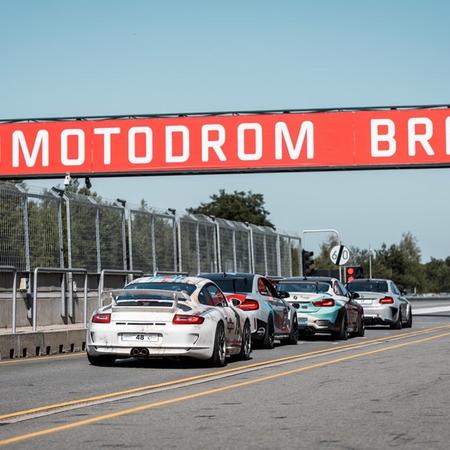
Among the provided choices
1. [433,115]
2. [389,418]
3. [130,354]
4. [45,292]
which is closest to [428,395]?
[389,418]

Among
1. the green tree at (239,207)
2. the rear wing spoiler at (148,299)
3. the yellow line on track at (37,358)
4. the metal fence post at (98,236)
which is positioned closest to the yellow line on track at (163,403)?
the rear wing spoiler at (148,299)

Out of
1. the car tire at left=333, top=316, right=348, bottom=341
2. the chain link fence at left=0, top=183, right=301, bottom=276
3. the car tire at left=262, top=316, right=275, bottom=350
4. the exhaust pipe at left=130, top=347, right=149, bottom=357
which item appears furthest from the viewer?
the car tire at left=333, top=316, right=348, bottom=341

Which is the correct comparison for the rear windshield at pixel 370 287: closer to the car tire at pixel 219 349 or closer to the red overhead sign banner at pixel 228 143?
the red overhead sign banner at pixel 228 143

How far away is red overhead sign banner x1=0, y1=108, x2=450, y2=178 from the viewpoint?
113 feet

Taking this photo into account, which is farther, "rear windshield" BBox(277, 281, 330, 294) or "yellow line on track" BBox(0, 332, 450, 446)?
"rear windshield" BBox(277, 281, 330, 294)

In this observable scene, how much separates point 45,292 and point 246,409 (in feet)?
43.8

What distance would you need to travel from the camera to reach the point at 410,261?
635ft

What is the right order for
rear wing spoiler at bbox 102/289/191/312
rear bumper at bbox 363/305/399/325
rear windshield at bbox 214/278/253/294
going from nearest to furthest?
rear wing spoiler at bbox 102/289/191/312 < rear windshield at bbox 214/278/253/294 < rear bumper at bbox 363/305/399/325

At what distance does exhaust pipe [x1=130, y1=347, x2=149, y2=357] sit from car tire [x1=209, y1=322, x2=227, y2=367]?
977 mm

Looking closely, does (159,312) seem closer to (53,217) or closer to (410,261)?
(53,217)

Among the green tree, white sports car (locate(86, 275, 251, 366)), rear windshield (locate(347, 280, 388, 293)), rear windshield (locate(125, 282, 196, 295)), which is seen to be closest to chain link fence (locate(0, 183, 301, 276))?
rear windshield (locate(347, 280, 388, 293))

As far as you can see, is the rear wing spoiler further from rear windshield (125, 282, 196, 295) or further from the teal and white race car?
the teal and white race car

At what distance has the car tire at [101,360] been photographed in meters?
17.3

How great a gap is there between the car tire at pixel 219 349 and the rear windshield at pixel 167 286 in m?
0.74
